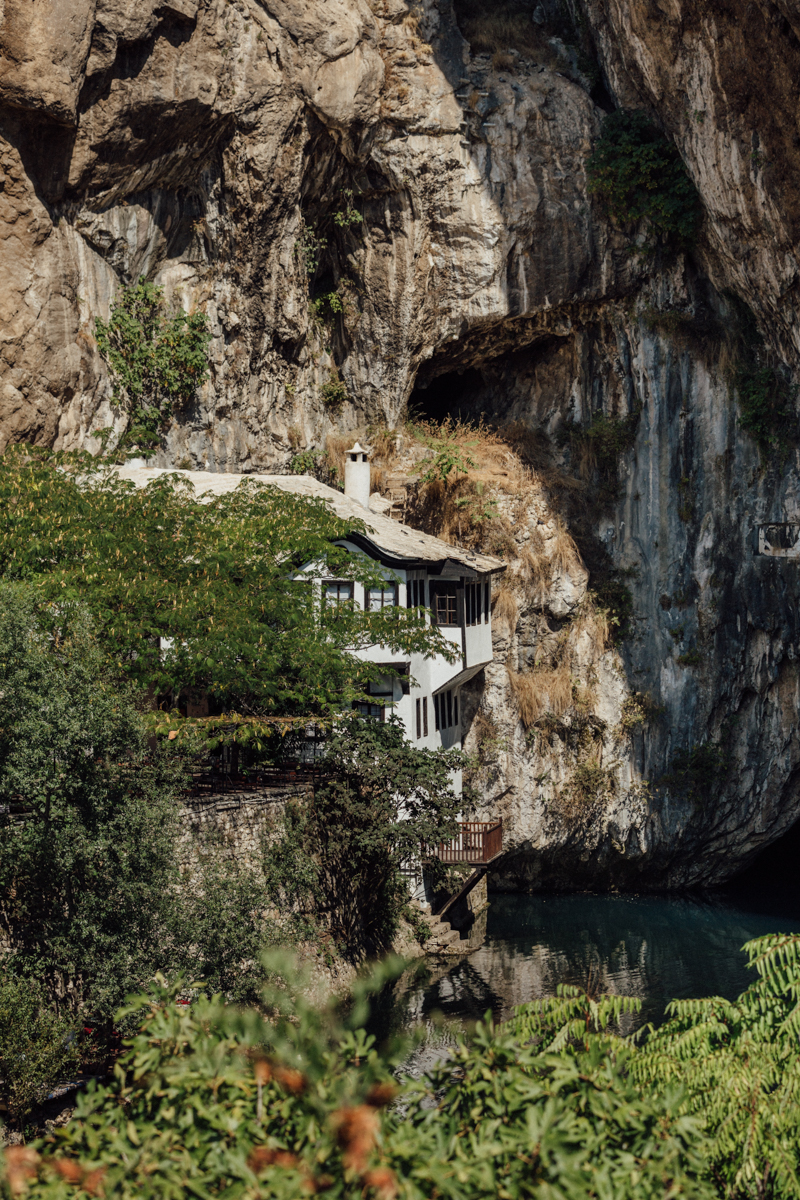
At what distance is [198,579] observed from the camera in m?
22.4

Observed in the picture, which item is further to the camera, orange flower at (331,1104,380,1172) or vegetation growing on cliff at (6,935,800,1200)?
vegetation growing on cliff at (6,935,800,1200)

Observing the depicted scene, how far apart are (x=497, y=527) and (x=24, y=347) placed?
633 inches

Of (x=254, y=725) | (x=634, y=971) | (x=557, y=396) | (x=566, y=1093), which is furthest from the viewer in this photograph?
(x=557, y=396)

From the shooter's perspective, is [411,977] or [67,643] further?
[411,977]

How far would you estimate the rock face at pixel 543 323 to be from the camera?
102 feet

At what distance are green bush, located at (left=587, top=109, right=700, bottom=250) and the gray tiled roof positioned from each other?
13.2 m

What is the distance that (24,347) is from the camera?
84.6ft

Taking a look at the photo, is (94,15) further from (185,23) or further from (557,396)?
(557,396)

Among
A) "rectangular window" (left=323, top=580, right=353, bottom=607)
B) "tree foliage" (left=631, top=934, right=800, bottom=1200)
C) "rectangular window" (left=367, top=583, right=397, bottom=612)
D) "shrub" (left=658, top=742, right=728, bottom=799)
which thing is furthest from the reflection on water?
"tree foliage" (left=631, top=934, right=800, bottom=1200)

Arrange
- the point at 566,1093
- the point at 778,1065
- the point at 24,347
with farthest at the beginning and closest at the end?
the point at 24,347 < the point at 778,1065 < the point at 566,1093

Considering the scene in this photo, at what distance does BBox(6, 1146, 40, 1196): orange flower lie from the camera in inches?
246

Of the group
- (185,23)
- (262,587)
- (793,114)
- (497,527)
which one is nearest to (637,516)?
(497,527)

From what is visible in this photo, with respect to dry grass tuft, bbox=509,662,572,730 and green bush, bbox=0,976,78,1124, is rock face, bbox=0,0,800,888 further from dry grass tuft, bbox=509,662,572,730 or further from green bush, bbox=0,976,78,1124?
green bush, bbox=0,976,78,1124

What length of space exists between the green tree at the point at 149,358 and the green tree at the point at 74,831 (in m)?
13.2
